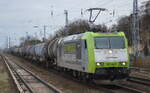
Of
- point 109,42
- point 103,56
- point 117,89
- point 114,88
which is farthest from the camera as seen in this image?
point 109,42

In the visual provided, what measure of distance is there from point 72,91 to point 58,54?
10616 mm

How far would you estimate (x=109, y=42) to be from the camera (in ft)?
60.2

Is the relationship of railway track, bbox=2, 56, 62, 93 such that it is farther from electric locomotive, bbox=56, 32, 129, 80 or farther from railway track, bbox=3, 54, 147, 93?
railway track, bbox=3, 54, 147, 93

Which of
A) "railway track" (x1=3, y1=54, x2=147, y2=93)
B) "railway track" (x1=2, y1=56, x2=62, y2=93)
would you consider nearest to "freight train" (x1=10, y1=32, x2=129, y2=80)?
"railway track" (x1=3, y1=54, x2=147, y2=93)

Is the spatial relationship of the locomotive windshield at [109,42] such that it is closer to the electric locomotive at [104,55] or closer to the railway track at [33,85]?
the electric locomotive at [104,55]

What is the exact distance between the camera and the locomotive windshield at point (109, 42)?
18188 mm

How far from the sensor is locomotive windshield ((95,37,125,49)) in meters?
18.2

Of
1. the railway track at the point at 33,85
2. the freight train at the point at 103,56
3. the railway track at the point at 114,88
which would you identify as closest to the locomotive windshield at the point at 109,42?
the freight train at the point at 103,56

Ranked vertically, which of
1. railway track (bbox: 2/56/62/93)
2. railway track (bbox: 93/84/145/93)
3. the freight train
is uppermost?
the freight train

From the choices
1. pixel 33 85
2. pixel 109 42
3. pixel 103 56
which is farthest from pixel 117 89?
pixel 33 85

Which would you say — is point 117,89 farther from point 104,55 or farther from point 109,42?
point 109,42

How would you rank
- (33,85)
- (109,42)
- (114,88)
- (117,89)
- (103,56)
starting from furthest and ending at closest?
(33,85) → (109,42) → (114,88) → (103,56) → (117,89)

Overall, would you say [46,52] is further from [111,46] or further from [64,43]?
[111,46]

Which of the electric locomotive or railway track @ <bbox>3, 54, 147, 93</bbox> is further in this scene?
the electric locomotive
